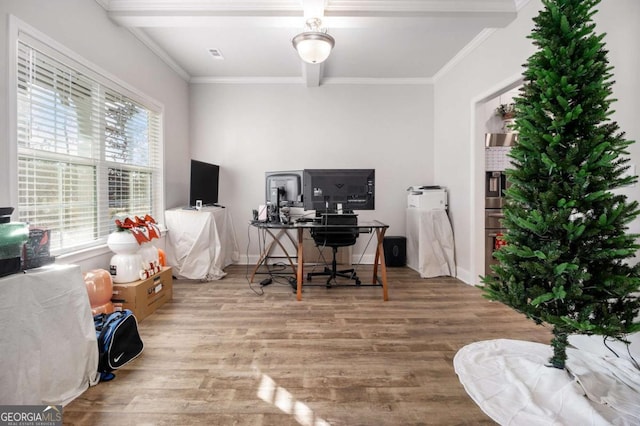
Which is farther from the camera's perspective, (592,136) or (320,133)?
(320,133)

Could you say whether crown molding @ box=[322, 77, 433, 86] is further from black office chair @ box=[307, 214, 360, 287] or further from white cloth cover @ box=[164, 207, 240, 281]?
white cloth cover @ box=[164, 207, 240, 281]

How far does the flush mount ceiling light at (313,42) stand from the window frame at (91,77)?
5.88ft

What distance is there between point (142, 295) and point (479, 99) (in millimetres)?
4009

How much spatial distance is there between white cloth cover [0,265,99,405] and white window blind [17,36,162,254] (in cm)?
82

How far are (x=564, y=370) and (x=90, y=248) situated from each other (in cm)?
352

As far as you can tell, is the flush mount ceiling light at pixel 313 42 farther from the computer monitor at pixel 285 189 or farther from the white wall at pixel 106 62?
the white wall at pixel 106 62

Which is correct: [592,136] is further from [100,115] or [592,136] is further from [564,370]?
[100,115]

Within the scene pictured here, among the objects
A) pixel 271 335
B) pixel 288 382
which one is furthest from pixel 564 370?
pixel 271 335

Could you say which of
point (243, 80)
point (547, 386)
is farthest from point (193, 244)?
point (547, 386)

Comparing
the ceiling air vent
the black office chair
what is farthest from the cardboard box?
the ceiling air vent

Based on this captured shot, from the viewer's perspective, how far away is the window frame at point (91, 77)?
184cm

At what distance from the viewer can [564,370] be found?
1665 mm

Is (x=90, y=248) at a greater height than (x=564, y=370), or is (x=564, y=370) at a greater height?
(x=90, y=248)

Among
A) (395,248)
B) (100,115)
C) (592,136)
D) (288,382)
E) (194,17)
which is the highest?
(194,17)
